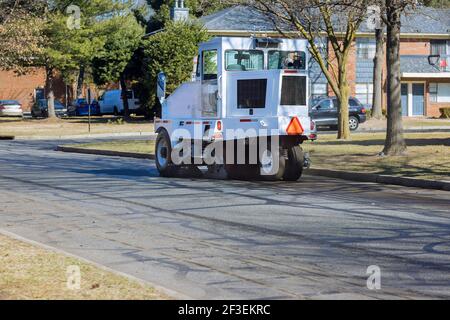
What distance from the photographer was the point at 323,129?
44.8 meters

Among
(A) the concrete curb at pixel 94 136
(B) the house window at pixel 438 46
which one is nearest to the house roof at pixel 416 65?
(B) the house window at pixel 438 46

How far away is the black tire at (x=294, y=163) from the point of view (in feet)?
65.4

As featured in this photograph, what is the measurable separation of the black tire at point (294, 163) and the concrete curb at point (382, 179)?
4.17 ft

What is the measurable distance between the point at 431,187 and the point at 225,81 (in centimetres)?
534

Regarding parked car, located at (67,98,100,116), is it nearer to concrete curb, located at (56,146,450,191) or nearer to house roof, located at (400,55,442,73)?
house roof, located at (400,55,442,73)

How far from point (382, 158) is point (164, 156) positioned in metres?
5.66

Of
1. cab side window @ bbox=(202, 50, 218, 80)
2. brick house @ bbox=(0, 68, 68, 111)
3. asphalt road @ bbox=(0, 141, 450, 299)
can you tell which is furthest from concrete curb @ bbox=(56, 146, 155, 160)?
brick house @ bbox=(0, 68, 68, 111)

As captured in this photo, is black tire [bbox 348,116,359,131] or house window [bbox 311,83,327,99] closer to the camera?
black tire [bbox 348,116,359,131]

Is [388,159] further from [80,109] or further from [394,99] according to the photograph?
[80,109]

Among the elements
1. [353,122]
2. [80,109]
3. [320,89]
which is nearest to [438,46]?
[320,89]

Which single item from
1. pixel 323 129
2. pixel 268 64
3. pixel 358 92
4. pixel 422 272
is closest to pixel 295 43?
pixel 268 64

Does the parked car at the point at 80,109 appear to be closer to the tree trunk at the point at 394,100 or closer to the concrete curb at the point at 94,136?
the concrete curb at the point at 94,136

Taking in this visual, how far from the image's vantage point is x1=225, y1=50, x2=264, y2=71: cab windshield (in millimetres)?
20625

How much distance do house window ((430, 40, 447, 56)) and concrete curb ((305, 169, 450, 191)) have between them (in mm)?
41110
